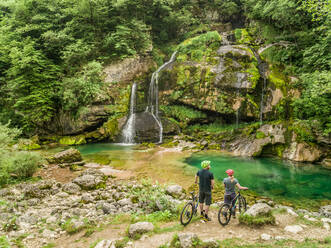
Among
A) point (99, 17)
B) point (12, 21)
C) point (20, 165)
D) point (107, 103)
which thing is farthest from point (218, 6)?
point (20, 165)

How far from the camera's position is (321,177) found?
10.3 metres

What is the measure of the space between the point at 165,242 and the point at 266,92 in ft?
53.2

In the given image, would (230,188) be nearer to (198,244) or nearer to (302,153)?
(198,244)

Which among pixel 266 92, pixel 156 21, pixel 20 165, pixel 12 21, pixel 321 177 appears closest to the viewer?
pixel 20 165

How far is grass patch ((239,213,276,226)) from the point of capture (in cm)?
480

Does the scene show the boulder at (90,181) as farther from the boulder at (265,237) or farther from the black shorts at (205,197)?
the boulder at (265,237)

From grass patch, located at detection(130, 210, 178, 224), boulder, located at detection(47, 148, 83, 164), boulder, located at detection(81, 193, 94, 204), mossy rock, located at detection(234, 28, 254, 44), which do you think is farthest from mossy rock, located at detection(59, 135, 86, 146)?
mossy rock, located at detection(234, 28, 254, 44)

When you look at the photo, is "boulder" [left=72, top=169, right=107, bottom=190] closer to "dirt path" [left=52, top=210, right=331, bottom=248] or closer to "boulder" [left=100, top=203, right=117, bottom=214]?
"boulder" [left=100, top=203, right=117, bottom=214]

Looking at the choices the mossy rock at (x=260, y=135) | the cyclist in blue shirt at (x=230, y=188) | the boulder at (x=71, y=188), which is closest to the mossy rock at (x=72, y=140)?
the boulder at (x=71, y=188)

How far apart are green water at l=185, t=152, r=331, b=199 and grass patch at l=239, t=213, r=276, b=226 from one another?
3.96 m

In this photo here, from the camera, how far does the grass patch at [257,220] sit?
480 cm

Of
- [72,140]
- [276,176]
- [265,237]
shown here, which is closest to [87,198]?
[265,237]

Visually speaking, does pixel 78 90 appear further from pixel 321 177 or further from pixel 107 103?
pixel 321 177

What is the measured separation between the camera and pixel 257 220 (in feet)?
15.7
